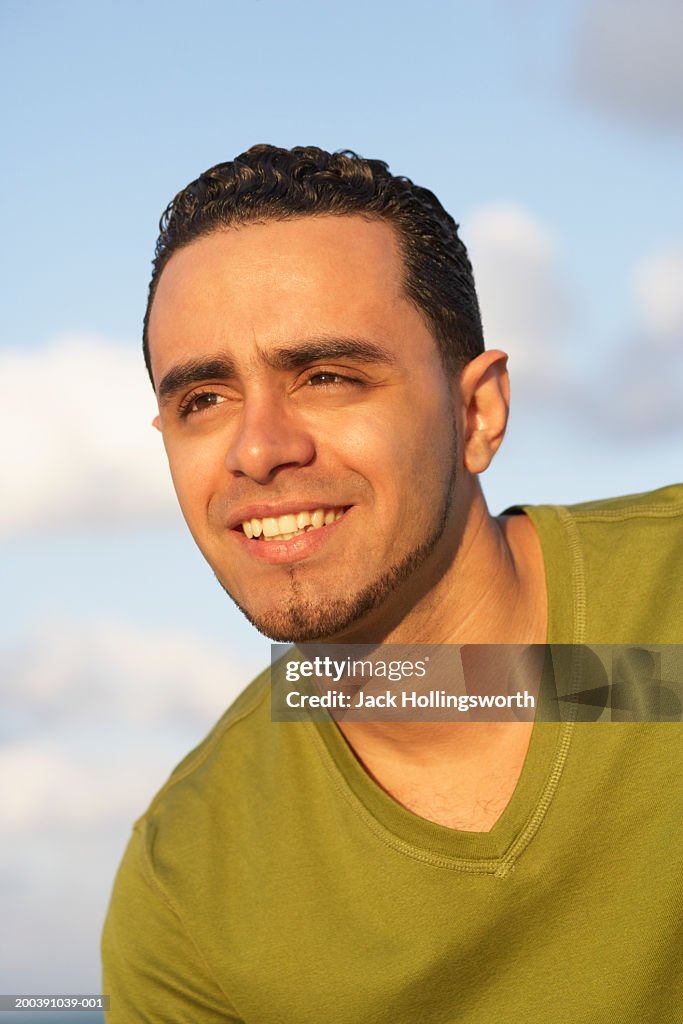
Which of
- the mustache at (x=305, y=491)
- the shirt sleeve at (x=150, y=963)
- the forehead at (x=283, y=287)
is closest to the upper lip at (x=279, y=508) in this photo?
the mustache at (x=305, y=491)

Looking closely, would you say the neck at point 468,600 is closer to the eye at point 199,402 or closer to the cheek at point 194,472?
the cheek at point 194,472

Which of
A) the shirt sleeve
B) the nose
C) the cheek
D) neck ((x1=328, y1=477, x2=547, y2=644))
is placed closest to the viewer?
the nose

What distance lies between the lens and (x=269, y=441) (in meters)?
3.95

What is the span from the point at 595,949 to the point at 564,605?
48.2 inches

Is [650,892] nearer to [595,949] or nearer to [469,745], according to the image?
[595,949]

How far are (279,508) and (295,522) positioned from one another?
8cm

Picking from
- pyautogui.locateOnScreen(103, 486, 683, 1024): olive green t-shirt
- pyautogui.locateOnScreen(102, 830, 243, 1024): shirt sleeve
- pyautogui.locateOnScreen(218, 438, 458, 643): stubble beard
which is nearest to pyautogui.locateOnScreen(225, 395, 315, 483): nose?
pyautogui.locateOnScreen(218, 438, 458, 643): stubble beard

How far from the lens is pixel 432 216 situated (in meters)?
4.64

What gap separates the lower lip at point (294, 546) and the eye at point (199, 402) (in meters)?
0.51

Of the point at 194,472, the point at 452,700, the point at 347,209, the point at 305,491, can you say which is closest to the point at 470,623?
the point at 452,700

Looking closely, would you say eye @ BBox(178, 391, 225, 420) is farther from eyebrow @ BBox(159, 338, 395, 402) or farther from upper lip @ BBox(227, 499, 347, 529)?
upper lip @ BBox(227, 499, 347, 529)

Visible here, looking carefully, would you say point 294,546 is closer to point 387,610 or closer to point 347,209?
point 387,610

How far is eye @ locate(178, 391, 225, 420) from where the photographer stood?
168 inches

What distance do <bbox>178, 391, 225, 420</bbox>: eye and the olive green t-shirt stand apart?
1.36 m
